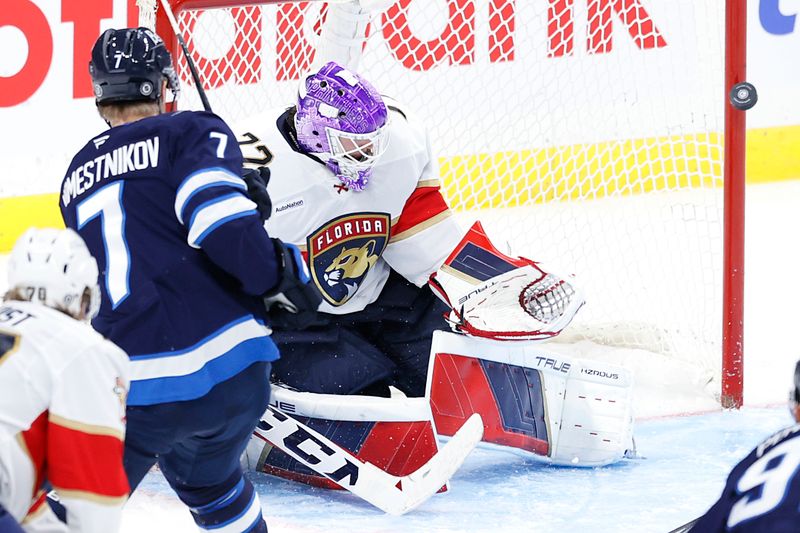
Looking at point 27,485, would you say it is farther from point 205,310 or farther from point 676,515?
point 676,515

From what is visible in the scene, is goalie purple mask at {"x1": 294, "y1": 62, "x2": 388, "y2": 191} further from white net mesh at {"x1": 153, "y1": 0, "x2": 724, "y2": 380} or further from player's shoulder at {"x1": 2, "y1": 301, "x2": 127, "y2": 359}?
player's shoulder at {"x1": 2, "y1": 301, "x2": 127, "y2": 359}

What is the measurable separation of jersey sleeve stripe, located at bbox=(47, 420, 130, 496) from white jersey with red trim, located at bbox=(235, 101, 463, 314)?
4.54ft

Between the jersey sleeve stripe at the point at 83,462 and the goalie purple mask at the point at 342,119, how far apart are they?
132 cm

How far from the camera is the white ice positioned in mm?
2590

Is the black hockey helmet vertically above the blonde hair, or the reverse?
the black hockey helmet

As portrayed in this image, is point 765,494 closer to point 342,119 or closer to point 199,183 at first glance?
point 199,183

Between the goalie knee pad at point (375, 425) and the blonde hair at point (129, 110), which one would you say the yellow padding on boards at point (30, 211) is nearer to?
the goalie knee pad at point (375, 425)

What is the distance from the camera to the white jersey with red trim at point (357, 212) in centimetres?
284

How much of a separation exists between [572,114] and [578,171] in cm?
22

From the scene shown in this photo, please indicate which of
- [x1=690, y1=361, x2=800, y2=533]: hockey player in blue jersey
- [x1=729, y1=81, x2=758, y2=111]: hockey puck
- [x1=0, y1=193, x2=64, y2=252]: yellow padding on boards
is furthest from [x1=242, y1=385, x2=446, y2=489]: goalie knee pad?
[x1=0, y1=193, x2=64, y2=252]: yellow padding on boards

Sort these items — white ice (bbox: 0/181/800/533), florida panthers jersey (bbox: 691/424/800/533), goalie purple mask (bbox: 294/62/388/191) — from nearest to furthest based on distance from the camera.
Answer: florida panthers jersey (bbox: 691/424/800/533) < white ice (bbox: 0/181/800/533) < goalie purple mask (bbox: 294/62/388/191)

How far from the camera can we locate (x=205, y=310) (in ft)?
6.32

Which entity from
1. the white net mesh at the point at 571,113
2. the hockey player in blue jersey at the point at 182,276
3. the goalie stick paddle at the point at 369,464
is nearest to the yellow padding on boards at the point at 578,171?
the white net mesh at the point at 571,113

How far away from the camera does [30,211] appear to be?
488 centimetres
